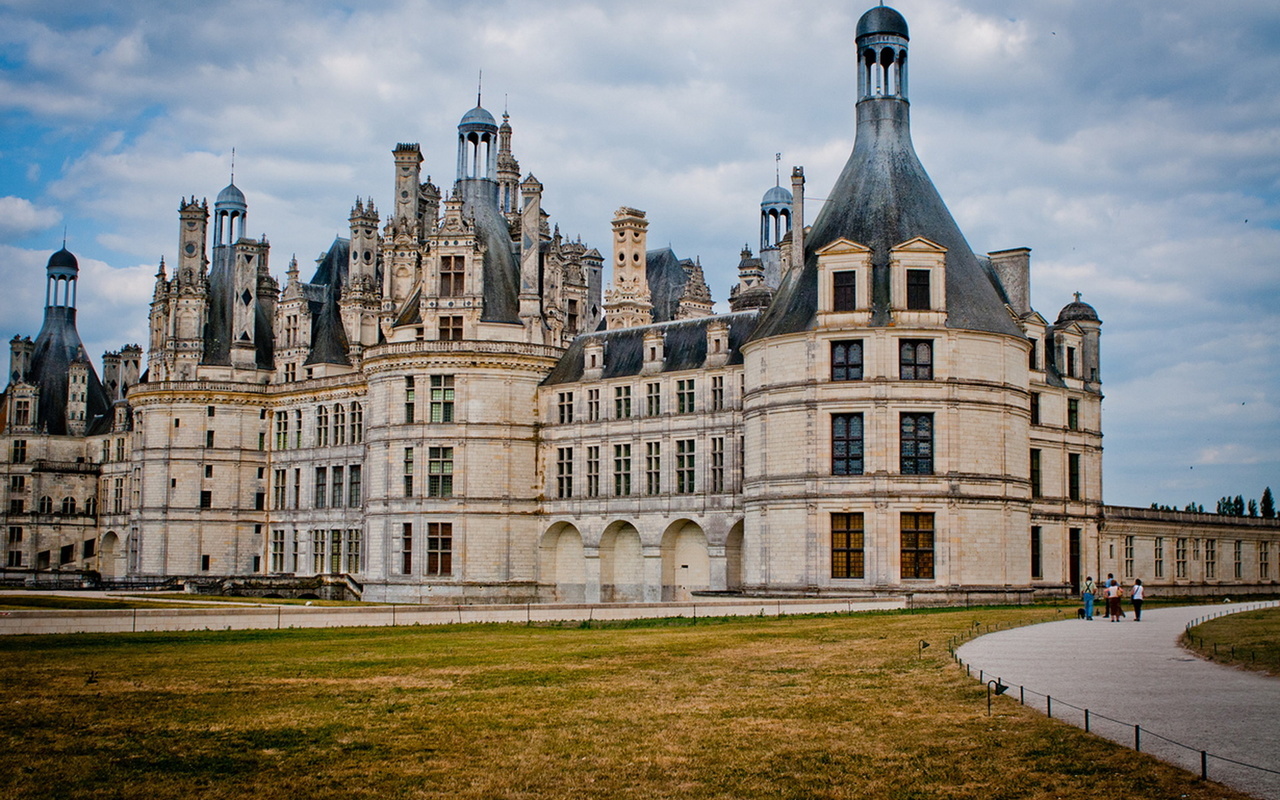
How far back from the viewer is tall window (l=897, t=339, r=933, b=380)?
48.3 metres

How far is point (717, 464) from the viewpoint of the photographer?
55781mm

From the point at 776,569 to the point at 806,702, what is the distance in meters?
29.8

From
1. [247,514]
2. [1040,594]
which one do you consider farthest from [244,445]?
[1040,594]

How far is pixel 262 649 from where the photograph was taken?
92.6 ft

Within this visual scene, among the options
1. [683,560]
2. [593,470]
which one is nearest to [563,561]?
[593,470]

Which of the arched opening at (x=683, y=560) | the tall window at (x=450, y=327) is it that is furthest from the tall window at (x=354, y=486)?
the arched opening at (x=683, y=560)

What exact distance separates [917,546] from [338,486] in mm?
35817

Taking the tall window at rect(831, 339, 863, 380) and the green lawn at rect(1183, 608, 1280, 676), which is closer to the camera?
the green lawn at rect(1183, 608, 1280, 676)

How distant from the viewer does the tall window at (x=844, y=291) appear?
49.1m

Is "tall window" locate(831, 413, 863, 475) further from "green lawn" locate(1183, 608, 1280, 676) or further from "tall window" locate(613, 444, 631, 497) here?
"green lawn" locate(1183, 608, 1280, 676)

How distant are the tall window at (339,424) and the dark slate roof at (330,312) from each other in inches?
126

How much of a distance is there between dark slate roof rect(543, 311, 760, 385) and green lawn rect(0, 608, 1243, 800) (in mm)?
30160

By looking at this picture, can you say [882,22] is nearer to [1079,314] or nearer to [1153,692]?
[1079,314]

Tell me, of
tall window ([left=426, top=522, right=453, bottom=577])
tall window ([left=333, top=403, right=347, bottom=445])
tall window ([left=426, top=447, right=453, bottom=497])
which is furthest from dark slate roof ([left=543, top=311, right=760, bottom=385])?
tall window ([left=333, top=403, right=347, bottom=445])
